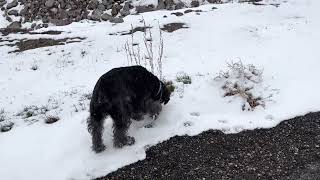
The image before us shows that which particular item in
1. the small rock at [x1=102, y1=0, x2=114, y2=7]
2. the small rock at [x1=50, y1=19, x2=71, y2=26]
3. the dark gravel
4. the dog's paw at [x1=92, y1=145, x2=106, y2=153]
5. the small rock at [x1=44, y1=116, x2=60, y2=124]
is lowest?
the small rock at [x1=50, y1=19, x2=71, y2=26]

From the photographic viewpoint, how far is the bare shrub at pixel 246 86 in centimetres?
806

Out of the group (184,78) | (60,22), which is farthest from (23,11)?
(184,78)

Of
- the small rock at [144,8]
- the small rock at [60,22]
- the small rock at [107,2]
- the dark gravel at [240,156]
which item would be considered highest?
the small rock at [107,2]

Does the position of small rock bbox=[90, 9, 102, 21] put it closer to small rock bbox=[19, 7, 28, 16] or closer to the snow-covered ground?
the snow-covered ground

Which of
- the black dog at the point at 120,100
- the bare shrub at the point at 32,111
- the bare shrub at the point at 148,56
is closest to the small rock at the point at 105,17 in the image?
the bare shrub at the point at 148,56

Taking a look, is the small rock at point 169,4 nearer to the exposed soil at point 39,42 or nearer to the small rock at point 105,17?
the small rock at point 105,17

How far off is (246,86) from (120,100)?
2930mm

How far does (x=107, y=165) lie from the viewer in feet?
21.9

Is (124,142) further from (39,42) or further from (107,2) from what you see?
(107,2)

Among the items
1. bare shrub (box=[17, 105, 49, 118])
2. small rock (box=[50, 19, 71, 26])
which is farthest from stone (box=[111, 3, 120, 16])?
bare shrub (box=[17, 105, 49, 118])

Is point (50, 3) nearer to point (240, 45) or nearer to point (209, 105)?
point (240, 45)

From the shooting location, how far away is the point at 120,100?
6559 mm

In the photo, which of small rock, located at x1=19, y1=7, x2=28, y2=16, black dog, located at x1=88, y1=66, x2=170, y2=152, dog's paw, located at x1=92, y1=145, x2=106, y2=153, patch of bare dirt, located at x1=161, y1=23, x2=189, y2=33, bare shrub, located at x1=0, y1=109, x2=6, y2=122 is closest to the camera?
black dog, located at x1=88, y1=66, x2=170, y2=152

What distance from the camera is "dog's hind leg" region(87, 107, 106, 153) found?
666 centimetres
